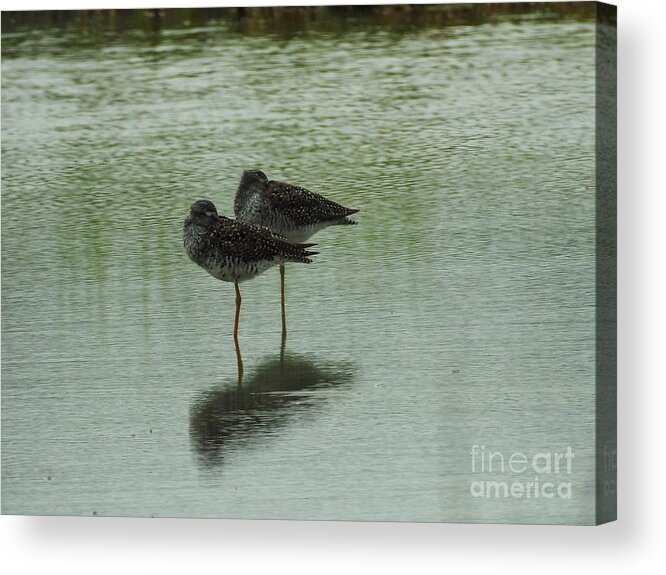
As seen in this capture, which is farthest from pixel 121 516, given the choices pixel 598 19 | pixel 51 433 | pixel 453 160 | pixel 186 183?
pixel 598 19

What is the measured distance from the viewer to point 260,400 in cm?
1133

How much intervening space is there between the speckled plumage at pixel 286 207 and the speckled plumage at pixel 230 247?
0.32 ft

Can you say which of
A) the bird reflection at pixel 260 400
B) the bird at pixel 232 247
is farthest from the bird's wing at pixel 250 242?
the bird reflection at pixel 260 400

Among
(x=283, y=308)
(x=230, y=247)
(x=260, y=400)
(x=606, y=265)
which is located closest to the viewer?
(x=606, y=265)

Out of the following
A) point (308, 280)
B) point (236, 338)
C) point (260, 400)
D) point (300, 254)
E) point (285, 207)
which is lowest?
point (260, 400)

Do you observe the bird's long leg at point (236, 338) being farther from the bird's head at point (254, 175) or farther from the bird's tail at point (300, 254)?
the bird's head at point (254, 175)

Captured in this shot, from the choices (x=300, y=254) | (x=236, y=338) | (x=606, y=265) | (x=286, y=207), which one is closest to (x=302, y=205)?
(x=286, y=207)

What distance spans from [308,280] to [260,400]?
741mm

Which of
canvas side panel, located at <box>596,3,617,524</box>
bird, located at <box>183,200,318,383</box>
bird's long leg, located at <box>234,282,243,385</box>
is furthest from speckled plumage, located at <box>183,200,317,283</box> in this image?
canvas side panel, located at <box>596,3,617,524</box>

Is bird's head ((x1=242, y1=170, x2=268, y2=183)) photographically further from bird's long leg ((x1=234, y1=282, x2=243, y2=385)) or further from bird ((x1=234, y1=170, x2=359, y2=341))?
bird's long leg ((x1=234, y1=282, x2=243, y2=385))

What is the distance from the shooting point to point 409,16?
36.9 feet

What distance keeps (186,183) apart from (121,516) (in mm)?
1915

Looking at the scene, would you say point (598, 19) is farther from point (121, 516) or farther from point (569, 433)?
point (121, 516)

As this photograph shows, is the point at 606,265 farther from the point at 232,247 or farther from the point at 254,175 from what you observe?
the point at 232,247
